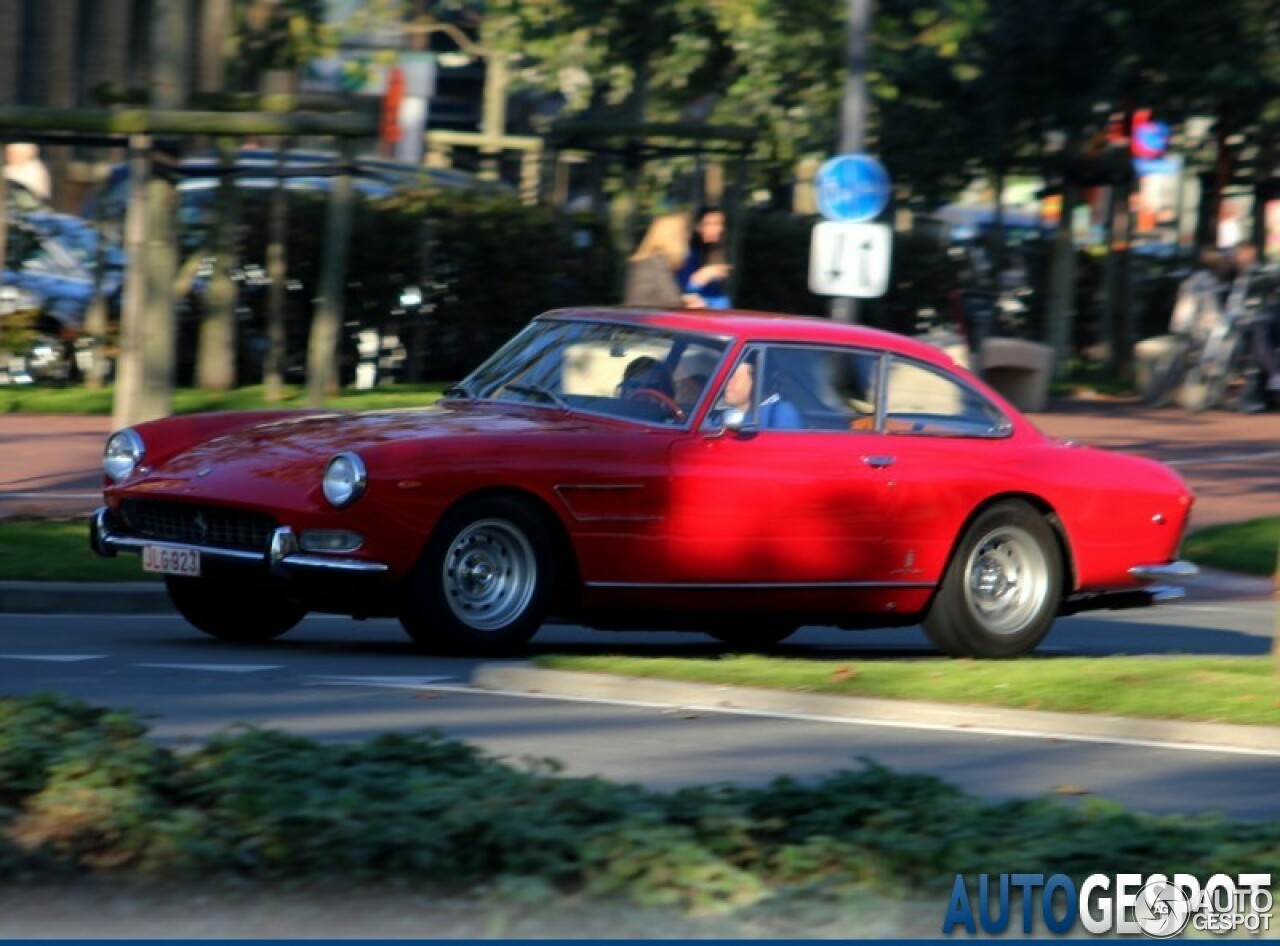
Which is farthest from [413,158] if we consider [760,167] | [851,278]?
[851,278]

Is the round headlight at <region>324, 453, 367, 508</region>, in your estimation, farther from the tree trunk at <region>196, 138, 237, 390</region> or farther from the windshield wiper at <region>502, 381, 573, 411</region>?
the tree trunk at <region>196, 138, 237, 390</region>

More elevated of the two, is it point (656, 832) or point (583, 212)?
point (583, 212)

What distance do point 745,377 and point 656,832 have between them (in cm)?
556

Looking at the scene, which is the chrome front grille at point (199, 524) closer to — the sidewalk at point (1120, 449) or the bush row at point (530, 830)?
the bush row at point (530, 830)

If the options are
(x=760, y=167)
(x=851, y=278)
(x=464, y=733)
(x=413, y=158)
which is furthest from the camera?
(x=413, y=158)

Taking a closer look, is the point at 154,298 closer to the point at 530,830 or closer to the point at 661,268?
the point at 661,268

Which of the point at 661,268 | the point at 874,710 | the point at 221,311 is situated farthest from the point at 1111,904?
the point at 221,311

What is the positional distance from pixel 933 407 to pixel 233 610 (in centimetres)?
330

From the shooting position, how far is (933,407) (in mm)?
11734

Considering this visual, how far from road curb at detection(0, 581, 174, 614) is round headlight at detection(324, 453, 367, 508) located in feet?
9.55

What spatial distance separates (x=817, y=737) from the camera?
8.73m

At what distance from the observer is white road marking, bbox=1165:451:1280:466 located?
22234mm

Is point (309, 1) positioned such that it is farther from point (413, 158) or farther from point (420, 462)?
point (413, 158)

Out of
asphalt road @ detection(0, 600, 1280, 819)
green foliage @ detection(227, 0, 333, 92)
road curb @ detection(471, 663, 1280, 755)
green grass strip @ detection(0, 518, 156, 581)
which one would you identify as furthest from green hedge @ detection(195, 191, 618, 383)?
road curb @ detection(471, 663, 1280, 755)
